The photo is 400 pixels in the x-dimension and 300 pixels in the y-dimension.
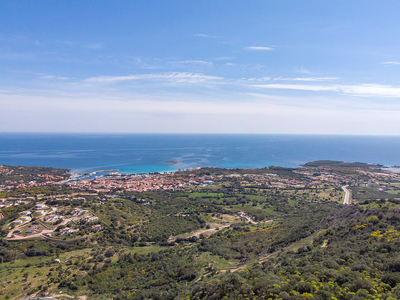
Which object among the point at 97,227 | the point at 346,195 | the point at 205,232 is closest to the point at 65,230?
the point at 97,227

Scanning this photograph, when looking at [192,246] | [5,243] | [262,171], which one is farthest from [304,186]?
[5,243]

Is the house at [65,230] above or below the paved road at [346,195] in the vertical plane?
above

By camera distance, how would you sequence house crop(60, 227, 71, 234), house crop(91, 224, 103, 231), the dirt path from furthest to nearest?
the dirt path → house crop(91, 224, 103, 231) → house crop(60, 227, 71, 234)

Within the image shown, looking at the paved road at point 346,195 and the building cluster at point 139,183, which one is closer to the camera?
the paved road at point 346,195

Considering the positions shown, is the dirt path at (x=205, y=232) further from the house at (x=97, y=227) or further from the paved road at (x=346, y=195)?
the paved road at (x=346, y=195)

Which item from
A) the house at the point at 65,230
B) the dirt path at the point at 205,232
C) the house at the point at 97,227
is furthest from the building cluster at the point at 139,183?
the dirt path at the point at 205,232

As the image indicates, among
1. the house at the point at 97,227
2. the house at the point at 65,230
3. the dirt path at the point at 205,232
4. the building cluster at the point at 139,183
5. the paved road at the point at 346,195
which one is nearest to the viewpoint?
the house at the point at 65,230

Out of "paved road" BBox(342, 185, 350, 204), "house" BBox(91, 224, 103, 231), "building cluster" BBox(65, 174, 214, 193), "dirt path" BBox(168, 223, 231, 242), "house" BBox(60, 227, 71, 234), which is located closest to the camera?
"house" BBox(60, 227, 71, 234)

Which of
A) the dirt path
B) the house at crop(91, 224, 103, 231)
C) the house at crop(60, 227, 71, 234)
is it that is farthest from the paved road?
the house at crop(60, 227, 71, 234)

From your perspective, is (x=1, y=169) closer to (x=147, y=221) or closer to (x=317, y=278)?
(x=147, y=221)

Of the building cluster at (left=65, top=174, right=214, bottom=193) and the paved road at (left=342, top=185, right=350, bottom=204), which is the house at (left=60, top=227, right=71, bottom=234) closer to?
the building cluster at (left=65, top=174, right=214, bottom=193)

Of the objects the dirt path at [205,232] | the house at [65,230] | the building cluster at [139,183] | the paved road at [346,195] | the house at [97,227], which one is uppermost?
the house at [65,230]
